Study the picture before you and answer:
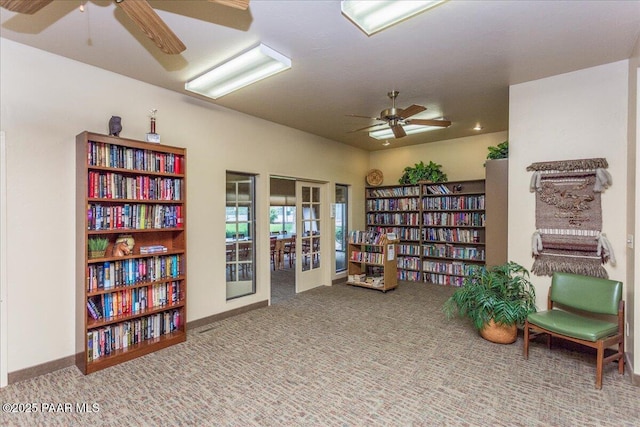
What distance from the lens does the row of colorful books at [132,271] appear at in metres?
2.83

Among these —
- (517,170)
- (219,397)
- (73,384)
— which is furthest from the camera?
(517,170)

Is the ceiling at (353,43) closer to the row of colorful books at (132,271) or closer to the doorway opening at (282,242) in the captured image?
the row of colorful books at (132,271)

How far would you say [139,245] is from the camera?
329 cm

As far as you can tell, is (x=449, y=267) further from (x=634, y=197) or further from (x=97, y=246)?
(x=97, y=246)

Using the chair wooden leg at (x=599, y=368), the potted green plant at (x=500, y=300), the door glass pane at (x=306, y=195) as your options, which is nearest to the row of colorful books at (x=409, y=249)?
the door glass pane at (x=306, y=195)

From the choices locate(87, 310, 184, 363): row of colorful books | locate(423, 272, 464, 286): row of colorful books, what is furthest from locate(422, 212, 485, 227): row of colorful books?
locate(87, 310, 184, 363): row of colorful books

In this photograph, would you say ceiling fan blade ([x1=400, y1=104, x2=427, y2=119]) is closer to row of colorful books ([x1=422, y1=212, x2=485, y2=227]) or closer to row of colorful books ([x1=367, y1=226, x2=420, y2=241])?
row of colorful books ([x1=422, y1=212, x2=485, y2=227])

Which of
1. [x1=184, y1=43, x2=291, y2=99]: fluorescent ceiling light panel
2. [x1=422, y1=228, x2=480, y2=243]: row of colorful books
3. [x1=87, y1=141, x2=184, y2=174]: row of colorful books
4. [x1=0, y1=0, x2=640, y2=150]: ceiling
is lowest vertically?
[x1=422, y1=228, x2=480, y2=243]: row of colorful books

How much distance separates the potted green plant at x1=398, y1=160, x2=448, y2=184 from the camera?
19.7 ft

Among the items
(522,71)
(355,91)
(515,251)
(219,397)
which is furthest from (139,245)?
(522,71)

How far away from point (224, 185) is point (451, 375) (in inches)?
133

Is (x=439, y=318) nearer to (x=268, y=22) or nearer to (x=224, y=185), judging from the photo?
(x=224, y=185)

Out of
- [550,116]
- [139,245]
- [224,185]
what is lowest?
[139,245]

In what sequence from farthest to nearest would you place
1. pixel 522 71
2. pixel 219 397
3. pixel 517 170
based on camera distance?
pixel 517 170, pixel 522 71, pixel 219 397
